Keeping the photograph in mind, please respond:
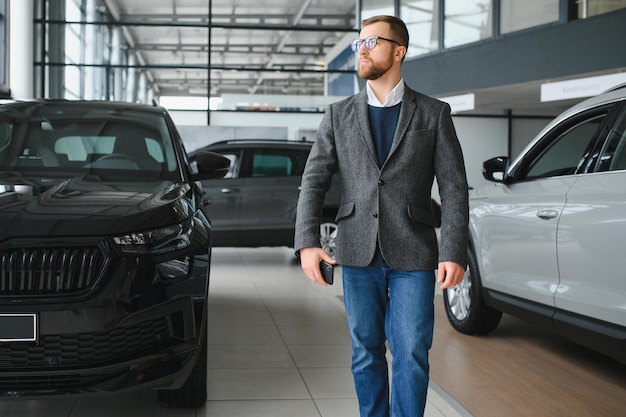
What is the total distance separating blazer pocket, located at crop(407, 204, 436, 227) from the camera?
8.86 feet

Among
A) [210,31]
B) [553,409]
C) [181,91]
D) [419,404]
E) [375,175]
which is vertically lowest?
[553,409]

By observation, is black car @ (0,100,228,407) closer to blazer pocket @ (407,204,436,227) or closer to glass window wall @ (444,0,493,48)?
blazer pocket @ (407,204,436,227)

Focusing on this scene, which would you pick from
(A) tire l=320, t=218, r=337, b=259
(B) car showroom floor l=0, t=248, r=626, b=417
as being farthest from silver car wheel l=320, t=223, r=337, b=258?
(B) car showroom floor l=0, t=248, r=626, b=417

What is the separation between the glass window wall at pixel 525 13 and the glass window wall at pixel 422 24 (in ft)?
6.59

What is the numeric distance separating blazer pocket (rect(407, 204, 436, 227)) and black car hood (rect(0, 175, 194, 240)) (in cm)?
112

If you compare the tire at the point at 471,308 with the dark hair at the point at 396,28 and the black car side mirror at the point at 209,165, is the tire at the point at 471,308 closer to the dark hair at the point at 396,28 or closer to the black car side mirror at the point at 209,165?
the black car side mirror at the point at 209,165

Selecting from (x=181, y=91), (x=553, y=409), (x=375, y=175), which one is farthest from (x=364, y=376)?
(x=181, y=91)

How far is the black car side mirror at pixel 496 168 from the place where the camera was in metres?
4.98

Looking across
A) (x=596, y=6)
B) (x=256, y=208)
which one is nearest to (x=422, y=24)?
(x=596, y=6)

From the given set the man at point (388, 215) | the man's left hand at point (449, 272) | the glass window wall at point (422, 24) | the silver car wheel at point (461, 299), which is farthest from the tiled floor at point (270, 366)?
the glass window wall at point (422, 24)

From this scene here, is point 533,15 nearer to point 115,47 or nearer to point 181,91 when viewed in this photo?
point 181,91

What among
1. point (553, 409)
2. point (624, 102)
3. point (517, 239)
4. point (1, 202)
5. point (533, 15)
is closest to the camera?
point (1, 202)

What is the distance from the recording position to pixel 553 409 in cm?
391

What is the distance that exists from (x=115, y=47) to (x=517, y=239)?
14.9 meters
